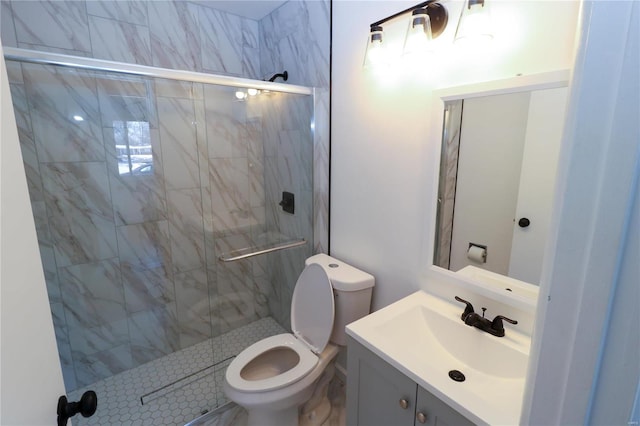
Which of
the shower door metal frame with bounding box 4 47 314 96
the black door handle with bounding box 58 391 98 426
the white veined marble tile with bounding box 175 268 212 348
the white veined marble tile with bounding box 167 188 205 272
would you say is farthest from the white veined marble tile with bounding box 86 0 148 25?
the black door handle with bounding box 58 391 98 426

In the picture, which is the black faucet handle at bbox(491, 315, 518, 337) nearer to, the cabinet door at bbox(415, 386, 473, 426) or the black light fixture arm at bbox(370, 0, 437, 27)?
A: the cabinet door at bbox(415, 386, 473, 426)

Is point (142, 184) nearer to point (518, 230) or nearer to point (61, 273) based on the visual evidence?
point (61, 273)

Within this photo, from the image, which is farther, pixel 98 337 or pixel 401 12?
pixel 98 337

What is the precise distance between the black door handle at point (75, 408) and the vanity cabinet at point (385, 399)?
865 mm

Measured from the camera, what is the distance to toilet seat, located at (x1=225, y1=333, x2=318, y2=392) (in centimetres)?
150

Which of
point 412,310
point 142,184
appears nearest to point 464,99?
point 412,310

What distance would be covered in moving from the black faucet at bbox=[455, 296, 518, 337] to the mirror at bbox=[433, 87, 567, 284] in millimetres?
162

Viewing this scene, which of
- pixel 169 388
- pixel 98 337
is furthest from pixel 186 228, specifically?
pixel 169 388

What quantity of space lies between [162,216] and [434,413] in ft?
→ 6.55

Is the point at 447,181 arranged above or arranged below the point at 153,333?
above

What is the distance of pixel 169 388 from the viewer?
6.64ft

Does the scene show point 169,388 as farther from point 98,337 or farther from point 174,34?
point 174,34

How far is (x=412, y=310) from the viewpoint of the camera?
4.47 feet

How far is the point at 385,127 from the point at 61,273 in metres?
2.13
